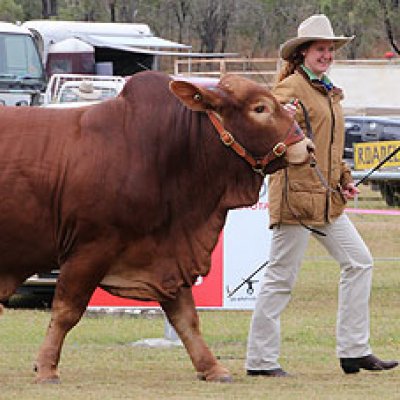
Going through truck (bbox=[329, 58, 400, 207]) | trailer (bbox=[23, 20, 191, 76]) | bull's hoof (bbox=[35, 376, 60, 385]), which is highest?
bull's hoof (bbox=[35, 376, 60, 385])

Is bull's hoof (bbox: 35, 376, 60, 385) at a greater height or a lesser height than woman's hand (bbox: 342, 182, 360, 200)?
lesser

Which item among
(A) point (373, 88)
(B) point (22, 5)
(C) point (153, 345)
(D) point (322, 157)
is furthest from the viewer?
(B) point (22, 5)

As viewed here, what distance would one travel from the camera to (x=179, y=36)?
58.4 meters

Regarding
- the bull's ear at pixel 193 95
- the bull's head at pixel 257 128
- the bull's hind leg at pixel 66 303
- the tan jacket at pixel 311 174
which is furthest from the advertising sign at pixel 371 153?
the bull's hind leg at pixel 66 303

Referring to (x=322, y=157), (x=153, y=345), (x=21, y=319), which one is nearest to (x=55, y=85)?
(x=21, y=319)

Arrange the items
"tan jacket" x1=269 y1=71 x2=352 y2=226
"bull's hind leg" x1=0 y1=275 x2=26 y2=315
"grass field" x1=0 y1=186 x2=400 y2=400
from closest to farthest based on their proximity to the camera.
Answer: "grass field" x1=0 y1=186 x2=400 y2=400, "bull's hind leg" x1=0 y1=275 x2=26 y2=315, "tan jacket" x1=269 y1=71 x2=352 y2=226

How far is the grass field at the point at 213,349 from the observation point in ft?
28.3

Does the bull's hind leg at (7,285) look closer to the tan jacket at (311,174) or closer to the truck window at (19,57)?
the tan jacket at (311,174)

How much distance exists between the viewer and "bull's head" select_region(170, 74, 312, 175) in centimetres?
888

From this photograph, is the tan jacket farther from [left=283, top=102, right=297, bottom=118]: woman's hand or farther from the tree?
the tree

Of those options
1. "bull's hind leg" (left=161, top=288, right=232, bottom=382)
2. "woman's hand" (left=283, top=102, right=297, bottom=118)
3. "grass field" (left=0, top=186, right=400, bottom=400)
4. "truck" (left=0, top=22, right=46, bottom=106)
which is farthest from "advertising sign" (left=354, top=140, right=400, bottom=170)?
"bull's hind leg" (left=161, top=288, right=232, bottom=382)

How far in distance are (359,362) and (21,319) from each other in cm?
454

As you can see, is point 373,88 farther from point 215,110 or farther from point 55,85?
point 215,110

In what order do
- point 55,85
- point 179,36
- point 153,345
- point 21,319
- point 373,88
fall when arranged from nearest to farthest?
point 153,345
point 21,319
point 55,85
point 373,88
point 179,36
